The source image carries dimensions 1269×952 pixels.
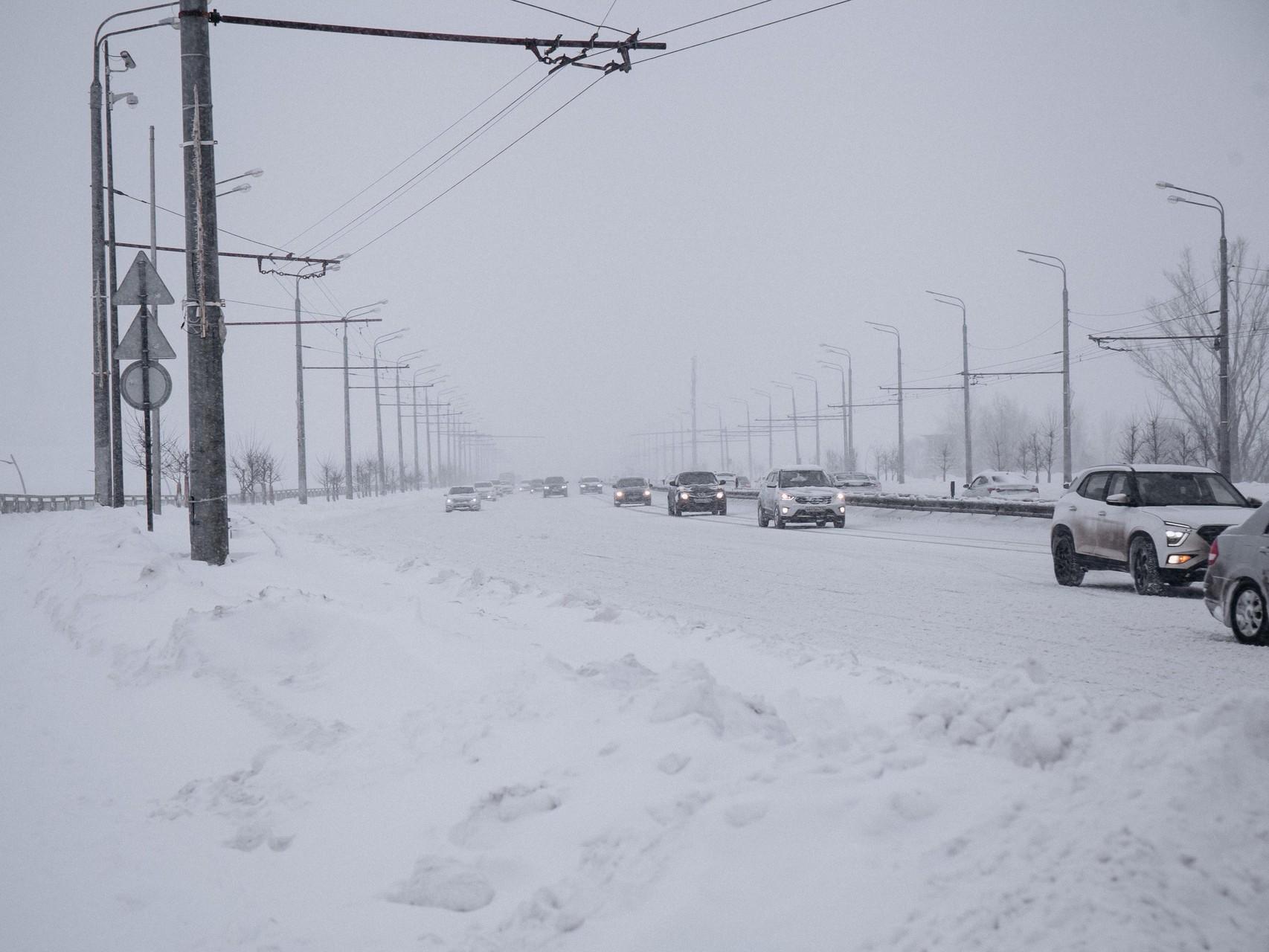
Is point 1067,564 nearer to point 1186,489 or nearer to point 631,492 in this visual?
point 1186,489

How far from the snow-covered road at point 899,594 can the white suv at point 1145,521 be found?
15.8 inches

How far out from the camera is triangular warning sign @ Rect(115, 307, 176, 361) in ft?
49.7

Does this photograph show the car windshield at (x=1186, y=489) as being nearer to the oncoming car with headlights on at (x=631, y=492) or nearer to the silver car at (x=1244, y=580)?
the silver car at (x=1244, y=580)

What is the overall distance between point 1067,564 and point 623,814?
1258 cm

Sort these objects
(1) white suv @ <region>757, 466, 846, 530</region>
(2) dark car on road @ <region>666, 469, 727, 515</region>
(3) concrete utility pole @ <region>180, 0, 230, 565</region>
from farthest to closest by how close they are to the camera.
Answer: (2) dark car on road @ <region>666, 469, 727, 515</region> → (1) white suv @ <region>757, 466, 846, 530</region> → (3) concrete utility pole @ <region>180, 0, 230, 565</region>

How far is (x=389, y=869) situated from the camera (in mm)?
4559

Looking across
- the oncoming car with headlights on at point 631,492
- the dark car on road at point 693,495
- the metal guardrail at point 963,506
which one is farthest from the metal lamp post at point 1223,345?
the oncoming car with headlights on at point 631,492

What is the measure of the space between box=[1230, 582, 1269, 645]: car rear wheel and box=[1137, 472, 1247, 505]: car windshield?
13.9 ft

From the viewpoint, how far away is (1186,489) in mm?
14562

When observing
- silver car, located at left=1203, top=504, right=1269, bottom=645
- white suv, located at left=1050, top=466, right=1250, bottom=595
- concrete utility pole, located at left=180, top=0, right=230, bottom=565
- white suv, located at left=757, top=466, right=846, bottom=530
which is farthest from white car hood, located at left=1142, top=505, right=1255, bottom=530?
white suv, located at left=757, top=466, right=846, bottom=530

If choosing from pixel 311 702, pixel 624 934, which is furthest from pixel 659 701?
pixel 311 702

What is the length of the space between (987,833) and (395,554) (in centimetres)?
1979

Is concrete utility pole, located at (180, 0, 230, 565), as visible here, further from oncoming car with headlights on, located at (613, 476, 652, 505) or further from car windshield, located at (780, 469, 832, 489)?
oncoming car with headlights on, located at (613, 476, 652, 505)

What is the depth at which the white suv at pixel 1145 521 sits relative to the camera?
13.4 meters
